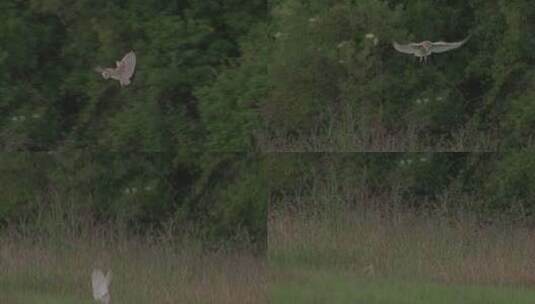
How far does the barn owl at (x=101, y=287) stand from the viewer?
513 centimetres

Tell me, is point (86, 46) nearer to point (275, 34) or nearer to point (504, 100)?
point (275, 34)

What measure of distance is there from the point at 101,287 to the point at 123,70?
1192 millimetres

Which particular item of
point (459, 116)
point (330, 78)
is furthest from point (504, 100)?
point (330, 78)

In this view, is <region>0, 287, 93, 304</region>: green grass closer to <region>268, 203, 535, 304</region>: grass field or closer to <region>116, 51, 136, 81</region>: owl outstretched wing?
<region>268, 203, 535, 304</region>: grass field

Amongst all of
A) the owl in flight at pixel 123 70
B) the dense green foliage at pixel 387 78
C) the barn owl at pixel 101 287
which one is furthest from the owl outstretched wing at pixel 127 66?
the barn owl at pixel 101 287

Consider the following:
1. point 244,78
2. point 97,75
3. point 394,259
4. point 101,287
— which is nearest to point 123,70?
point 97,75

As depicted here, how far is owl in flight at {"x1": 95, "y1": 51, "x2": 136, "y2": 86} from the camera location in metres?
5.74

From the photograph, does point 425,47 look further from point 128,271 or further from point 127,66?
point 128,271

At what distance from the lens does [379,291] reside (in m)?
5.03

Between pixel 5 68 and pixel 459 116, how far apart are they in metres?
2.38

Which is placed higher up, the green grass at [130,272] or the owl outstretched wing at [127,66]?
the owl outstretched wing at [127,66]

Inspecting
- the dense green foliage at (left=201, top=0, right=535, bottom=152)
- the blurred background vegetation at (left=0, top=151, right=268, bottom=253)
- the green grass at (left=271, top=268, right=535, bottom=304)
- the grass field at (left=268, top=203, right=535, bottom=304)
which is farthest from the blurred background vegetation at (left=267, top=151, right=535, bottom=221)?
the dense green foliage at (left=201, top=0, right=535, bottom=152)

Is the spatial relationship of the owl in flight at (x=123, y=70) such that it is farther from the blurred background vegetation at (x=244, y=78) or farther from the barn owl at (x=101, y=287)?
the barn owl at (x=101, y=287)

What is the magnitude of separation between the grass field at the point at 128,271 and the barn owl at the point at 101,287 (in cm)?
4
